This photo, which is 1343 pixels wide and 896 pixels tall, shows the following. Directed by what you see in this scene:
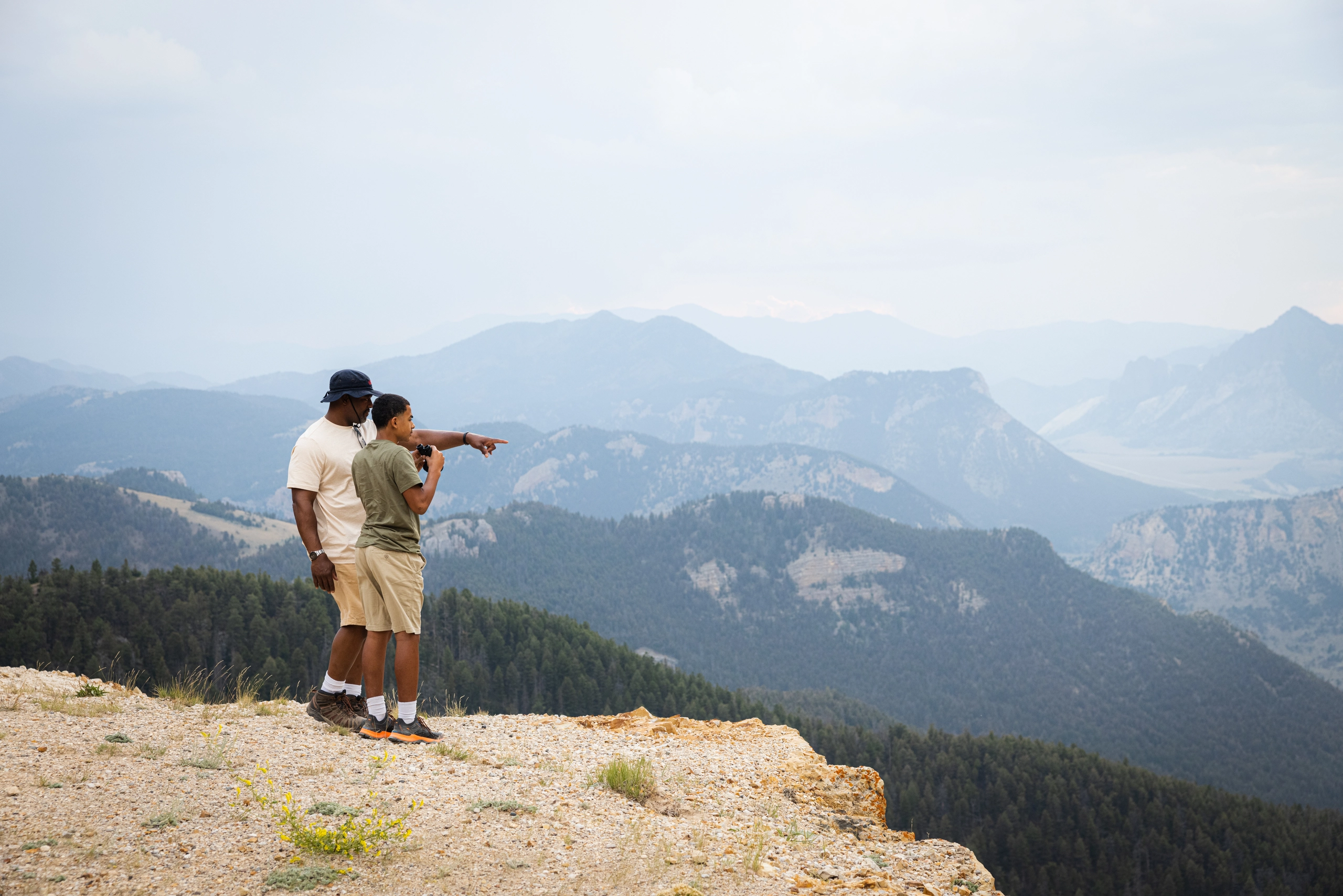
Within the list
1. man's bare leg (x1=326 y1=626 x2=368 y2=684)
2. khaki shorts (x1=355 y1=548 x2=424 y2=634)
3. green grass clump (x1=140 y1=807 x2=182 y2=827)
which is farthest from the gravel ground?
khaki shorts (x1=355 y1=548 x2=424 y2=634)

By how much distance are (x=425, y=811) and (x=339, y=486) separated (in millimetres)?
4095

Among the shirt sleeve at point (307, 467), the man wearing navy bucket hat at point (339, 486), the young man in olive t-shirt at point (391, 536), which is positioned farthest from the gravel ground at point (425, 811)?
the shirt sleeve at point (307, 467)

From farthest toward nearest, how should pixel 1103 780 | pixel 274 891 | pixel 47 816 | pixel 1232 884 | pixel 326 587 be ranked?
pixel 1103 780, pixel 1232 884, pixel 326 587, pixel 47 816, pixel 274 891

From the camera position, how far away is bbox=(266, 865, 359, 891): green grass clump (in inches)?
262

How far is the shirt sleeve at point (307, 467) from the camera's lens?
967 cm

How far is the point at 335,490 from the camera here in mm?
9992

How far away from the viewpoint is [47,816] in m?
7.26

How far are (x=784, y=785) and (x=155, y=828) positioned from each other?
299 inches

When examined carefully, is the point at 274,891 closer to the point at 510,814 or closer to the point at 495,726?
the point at 510,814

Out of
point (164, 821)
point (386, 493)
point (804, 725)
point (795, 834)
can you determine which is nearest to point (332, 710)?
point (164, 821)

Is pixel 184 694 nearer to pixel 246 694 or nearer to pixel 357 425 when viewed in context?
pixel 246 694

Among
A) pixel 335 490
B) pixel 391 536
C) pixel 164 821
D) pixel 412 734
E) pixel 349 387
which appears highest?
pixel 349 387

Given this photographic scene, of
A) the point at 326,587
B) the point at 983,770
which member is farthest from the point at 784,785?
Answer: the point at 983,770

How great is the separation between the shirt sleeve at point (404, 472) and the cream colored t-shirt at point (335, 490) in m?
0.87
